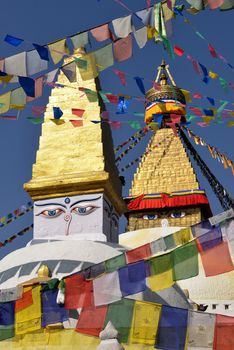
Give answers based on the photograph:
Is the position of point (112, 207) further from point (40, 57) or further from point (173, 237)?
point (173, 237)

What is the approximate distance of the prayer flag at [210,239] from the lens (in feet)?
15.6

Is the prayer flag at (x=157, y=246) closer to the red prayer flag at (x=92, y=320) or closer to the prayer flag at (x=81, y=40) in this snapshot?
the red prayer flag at (x=92, y=320)

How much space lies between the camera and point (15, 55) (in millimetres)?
6395

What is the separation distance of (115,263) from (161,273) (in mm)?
515

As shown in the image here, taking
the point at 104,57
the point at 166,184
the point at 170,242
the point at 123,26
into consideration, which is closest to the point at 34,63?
the point at 104,57

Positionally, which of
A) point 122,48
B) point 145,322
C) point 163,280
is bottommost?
point 145,322

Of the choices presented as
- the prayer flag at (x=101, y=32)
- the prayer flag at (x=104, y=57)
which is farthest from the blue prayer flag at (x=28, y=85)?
the prayer flag at (x=101, y=32)

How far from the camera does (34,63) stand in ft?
21.1

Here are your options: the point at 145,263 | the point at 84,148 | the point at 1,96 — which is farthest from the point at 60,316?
the point at 84,148

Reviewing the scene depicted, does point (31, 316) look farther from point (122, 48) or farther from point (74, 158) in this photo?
point (74, 158)

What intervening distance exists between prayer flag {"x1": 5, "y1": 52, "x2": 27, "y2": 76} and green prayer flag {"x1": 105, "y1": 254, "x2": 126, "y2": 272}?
2.45 metres

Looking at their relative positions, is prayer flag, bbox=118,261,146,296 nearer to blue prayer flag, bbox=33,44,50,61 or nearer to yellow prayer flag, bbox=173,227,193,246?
yellow prayer flag, bbox=173,227,193,246

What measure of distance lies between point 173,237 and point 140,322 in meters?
0.91

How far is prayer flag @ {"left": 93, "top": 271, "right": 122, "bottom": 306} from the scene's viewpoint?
16.9 feet
